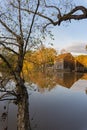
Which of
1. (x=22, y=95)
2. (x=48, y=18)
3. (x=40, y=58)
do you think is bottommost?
(x=22, y=95)

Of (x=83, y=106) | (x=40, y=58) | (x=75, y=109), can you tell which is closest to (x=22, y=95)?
(x=40, y=58)

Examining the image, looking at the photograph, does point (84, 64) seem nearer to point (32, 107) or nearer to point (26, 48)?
point (32, 107)

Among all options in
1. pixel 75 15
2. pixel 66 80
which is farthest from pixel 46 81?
pixel 75 15

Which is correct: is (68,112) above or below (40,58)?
below

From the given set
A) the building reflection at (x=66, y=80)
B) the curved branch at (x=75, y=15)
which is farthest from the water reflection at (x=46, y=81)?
the curved branch at (x=75, y=15)

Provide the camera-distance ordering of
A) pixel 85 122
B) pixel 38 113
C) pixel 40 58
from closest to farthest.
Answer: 1. pixel 40 58
2. pixel 85 122
3. pixel 38 113

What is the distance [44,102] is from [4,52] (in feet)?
53.4

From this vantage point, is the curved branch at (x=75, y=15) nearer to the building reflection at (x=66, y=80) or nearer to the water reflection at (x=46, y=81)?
the water reflection at (x=46, y=81)

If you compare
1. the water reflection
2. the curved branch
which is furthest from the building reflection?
the curved branch

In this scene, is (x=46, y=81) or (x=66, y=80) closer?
(x=46, y=81)

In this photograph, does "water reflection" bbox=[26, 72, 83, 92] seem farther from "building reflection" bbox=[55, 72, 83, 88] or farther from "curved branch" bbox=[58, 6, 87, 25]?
"curved branch" bbox=[58, 6, 87, 25]

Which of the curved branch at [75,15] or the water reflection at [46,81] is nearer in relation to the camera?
the curved branch at [75,15]

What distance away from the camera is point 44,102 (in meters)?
28.0

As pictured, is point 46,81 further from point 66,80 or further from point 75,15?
point 75,15
